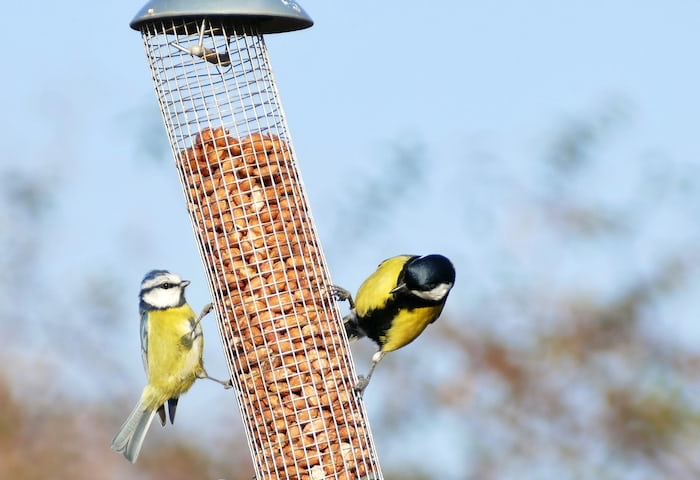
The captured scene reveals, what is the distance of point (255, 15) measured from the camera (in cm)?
450

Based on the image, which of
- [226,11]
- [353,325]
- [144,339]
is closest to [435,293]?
[353,325]

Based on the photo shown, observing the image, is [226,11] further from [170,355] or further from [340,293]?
[170,355]

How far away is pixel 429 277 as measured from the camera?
18.2 ft

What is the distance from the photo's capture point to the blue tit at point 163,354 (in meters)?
5.44

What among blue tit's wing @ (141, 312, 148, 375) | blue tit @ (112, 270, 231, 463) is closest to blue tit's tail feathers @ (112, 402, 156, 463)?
blue tit @ (112, 270, 231, 463)

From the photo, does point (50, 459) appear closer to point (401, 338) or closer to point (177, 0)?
point (401, 338)

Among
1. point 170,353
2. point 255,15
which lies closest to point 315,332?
point 170,353

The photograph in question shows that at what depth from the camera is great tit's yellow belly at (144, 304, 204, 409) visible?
18.0 ft

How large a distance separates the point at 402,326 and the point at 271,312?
0.96 m

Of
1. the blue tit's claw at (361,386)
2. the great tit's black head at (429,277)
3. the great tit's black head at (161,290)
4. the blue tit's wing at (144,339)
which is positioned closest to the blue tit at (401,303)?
the great tit's black head at (429,277)

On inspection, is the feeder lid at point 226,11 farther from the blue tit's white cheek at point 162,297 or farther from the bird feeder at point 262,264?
the blue tit's white cheek at point 162,297

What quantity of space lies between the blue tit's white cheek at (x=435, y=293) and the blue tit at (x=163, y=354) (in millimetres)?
1010

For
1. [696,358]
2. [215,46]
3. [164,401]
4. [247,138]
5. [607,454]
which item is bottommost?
[607,454]

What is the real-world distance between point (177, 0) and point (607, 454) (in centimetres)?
523
